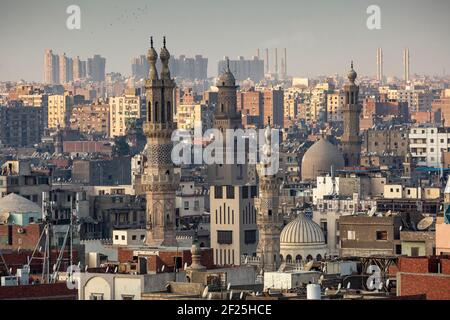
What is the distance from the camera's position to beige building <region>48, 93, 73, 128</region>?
399ft

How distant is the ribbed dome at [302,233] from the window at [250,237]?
20.9 feet

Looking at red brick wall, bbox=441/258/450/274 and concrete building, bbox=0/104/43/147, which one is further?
concrete building, bbox=0/104/43/147

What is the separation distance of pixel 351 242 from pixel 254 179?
70.5ft

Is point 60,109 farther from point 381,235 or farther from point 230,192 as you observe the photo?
point 381,235

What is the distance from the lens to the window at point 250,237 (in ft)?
154

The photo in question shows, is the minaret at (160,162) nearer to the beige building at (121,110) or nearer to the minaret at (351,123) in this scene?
the minaret at (351,123)

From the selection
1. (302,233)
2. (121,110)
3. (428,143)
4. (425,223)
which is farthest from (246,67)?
(425,223)

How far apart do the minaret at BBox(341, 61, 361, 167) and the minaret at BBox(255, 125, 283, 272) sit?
74.6ft

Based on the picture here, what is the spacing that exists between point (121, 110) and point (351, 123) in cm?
5012

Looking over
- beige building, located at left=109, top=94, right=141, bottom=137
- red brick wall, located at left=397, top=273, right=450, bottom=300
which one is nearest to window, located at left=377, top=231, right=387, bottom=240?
red brick wall, located at left=397, top=273, right=450, bottom=300

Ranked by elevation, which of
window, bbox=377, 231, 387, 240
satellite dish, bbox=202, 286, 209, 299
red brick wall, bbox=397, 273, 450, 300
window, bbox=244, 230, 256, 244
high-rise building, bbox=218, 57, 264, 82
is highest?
high-rise building, bbox=218, 57, 264, 82

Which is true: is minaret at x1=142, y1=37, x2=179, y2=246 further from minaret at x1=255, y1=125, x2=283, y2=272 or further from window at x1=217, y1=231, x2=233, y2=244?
window at x1=217, y1=231, x2=233, y2=244

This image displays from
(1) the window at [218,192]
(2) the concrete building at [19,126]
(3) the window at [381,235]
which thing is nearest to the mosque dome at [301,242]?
(3) the window at [381,235]

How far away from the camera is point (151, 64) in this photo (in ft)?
143
